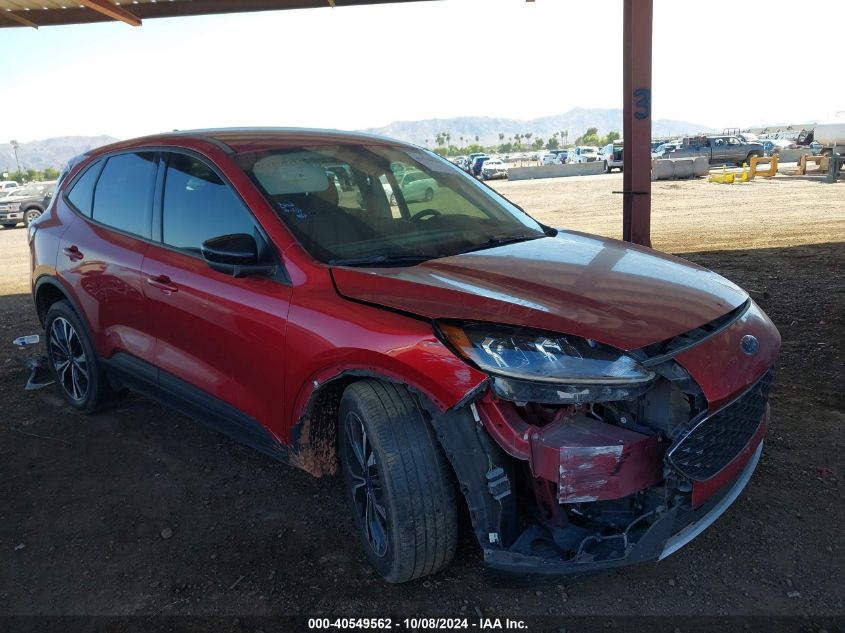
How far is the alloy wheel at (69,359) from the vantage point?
14.7ft

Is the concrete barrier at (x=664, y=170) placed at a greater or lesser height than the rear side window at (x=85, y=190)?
lesser

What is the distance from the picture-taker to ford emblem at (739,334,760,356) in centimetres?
247

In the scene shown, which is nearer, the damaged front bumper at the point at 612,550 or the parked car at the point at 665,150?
the damaged front bumper at the point at 612,550

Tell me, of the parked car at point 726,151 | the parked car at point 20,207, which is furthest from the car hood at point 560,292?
the parked car at point 726,151

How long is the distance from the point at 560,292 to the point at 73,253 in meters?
3.23

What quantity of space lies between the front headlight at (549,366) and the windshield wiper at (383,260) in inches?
25.5

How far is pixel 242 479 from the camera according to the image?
365 centimetres

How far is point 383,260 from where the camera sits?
9.44ft

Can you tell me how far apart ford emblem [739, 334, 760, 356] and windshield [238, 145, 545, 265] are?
3.99 feet

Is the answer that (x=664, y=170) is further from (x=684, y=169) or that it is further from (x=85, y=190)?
(x=85, y=190)

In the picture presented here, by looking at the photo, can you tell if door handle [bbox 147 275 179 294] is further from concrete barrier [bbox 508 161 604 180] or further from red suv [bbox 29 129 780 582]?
concrete barrier [bbox 508 161 604 180]

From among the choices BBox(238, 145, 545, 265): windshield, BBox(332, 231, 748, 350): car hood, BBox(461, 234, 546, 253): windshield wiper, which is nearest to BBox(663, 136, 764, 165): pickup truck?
BBox(238, 145, 545, 265): windshield

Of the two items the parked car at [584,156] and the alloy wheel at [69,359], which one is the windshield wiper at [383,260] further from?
the parked car at [584,156]

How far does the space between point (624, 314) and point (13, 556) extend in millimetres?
2917
